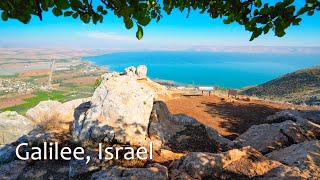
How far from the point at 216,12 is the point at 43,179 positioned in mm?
8100

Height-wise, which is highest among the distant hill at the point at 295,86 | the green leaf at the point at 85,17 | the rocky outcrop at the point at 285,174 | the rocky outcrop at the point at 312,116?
the green leaf at the point at 85,17

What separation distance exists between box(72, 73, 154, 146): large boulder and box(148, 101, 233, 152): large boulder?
2.06 feet

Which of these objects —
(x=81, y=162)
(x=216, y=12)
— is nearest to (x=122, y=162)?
(x=81, y=162)

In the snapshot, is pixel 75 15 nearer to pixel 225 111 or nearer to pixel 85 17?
pixel 85 17

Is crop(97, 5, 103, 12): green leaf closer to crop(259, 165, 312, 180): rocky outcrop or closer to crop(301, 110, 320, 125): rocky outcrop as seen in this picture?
crop(259, 165, 312, 180): rocky outcrop

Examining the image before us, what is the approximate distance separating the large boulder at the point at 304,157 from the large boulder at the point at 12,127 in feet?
54.9

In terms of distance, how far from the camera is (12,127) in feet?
60.4

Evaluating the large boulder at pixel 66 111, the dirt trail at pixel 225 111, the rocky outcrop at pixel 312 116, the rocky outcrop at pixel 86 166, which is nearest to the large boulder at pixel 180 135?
the dirt trail at pixel 225 111

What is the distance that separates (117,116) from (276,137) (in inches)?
259

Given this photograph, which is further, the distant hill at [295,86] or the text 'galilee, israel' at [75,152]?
the distant hill at [295,86]

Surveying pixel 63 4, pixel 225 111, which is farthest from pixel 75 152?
pixel 225 111

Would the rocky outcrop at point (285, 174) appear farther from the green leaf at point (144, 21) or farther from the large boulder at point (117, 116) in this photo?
the large boulder at point (117, 116)

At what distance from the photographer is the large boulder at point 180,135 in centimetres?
1121

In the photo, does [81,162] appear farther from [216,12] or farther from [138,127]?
[216,12]
